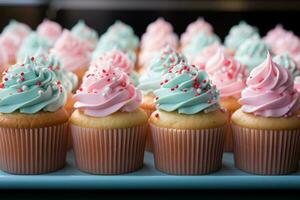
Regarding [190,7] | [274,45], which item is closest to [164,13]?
[190,7]

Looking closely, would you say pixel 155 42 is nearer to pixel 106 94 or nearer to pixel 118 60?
pixel 118 60

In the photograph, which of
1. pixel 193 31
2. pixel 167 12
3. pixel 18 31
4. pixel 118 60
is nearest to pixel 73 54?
pixel 118 60

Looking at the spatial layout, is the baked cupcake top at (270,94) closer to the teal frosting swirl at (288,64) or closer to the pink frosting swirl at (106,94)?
the pink frosting swirl at (106,94)

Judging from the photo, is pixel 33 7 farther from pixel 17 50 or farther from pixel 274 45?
pixel 274 45

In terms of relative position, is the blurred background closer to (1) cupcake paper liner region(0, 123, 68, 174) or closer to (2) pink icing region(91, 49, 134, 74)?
(2) pink icing region(91, 49, 134, 74)

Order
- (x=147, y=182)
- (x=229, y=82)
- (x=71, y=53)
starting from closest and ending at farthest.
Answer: (x=147, y=182)
(x=229, y=82)
(x=71, y=53)

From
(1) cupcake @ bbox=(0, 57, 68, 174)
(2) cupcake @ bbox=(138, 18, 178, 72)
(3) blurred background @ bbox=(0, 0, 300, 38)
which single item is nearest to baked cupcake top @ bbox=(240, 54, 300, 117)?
(1) cupcake @ bbox=(0, 57, 68, 174)
